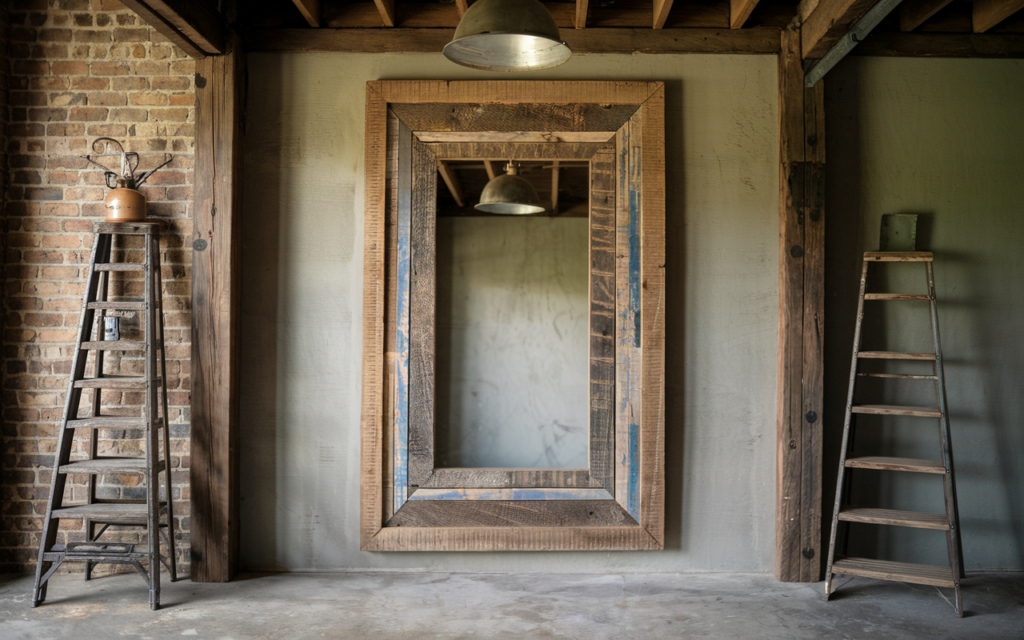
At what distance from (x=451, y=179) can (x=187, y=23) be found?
2125 mm

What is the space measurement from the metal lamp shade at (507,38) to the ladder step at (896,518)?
105 inches

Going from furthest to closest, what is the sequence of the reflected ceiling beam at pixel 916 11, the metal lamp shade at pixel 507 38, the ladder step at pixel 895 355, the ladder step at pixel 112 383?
the reflected ceiling beam at pixel 916 11, the ladder step at pixel 895 355, the ladder step at pixel 112 383, the metal lamp shade at pixel 507 38

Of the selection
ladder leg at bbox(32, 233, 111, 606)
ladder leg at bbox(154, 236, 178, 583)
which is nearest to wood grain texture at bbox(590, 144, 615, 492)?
ladder leg at bbox(154, 236, 178, 583)

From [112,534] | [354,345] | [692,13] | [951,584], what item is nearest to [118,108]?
[354,345]

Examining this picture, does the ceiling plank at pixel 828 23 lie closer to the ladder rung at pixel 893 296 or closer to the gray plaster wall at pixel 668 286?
the gray plaster wall at pixel 668 286

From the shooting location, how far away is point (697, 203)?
3848 mm

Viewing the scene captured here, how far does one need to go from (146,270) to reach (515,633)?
2527 mm

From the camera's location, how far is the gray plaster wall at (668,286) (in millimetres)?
3811

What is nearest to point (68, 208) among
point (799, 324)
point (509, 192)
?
point (509, 192)

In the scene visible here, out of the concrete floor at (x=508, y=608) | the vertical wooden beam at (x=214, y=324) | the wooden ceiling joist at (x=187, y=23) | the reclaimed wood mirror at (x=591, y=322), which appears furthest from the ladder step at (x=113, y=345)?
the wooden ceiling joist at (x=187, y=23)

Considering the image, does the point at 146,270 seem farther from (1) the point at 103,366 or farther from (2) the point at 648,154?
(2) the point at 648,154

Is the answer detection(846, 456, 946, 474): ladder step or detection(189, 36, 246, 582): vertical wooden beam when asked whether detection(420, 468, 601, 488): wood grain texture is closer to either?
detection(189, 36, 246, 582): vertical wooden beam

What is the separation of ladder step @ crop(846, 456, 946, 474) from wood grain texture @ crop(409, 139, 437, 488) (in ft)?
7.33

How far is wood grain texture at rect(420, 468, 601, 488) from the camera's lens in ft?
12.3
